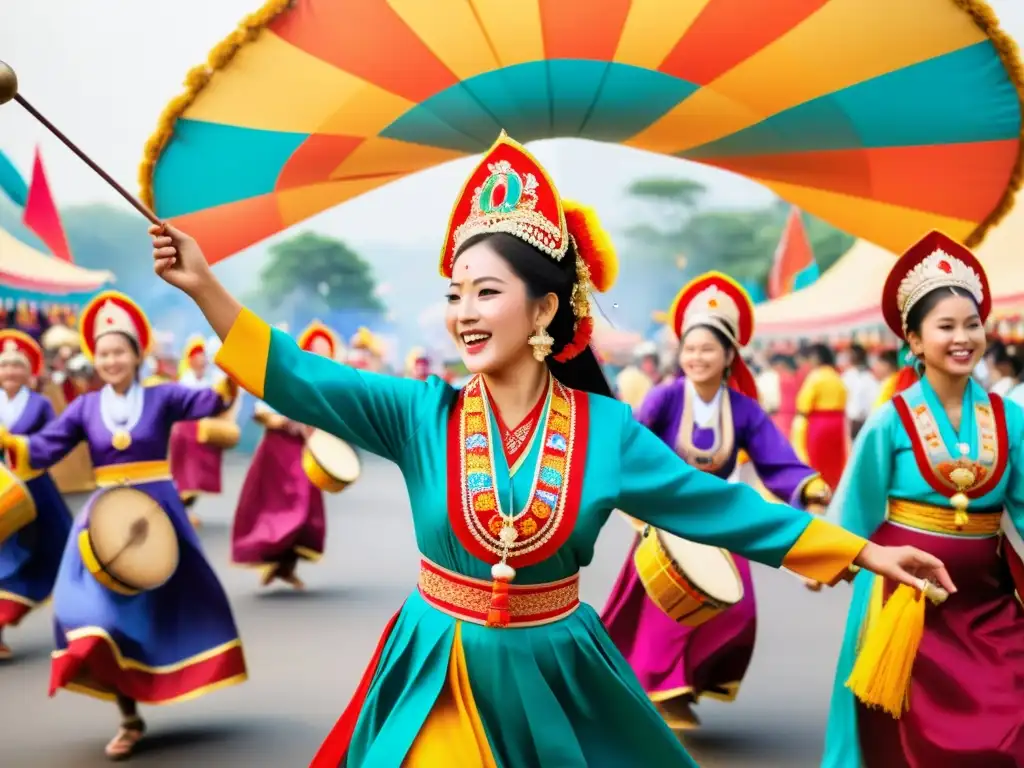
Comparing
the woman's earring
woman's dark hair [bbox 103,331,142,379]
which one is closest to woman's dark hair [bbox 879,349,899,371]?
woman's dark hair [bbox 103,331,142,379]

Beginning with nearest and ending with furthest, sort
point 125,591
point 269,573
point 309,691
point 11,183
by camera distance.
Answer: point 125,591 → point 309,691 → point 269,573 → point 11,183

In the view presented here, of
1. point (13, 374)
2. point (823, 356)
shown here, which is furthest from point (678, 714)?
point (823, 356)

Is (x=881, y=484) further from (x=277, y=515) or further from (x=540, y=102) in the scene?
(x=277, y=515)

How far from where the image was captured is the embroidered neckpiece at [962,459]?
394 cm

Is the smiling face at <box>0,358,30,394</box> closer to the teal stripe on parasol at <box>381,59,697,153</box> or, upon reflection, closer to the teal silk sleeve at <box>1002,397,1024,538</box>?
the teal stripe on parasol at <box>381,59,697,153</box>

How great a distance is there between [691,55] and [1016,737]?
8.52 ft

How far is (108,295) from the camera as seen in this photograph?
5500 millimetres

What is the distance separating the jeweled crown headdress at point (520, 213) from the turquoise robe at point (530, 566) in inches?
14.4

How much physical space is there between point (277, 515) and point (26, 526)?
2133mm

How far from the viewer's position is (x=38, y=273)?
16.5 m

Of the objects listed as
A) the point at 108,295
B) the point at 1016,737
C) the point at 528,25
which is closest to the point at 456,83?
the point at 528,25

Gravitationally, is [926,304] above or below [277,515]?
above

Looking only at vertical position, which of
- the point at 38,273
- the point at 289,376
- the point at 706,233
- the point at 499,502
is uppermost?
the point at 706,233

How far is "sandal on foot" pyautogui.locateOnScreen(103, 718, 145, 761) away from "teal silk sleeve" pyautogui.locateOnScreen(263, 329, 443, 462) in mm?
2756
